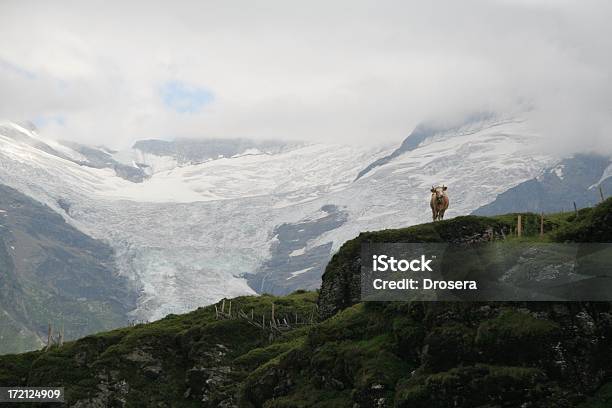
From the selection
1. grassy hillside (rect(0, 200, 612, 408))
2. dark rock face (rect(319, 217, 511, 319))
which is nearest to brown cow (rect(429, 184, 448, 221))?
dark rock face (rect(319, 217, 511, 319))

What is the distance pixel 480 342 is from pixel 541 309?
3442 millimetres

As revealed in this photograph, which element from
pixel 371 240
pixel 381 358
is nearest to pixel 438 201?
pixel 371 240

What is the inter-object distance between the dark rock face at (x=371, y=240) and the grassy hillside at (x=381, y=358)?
0.14m

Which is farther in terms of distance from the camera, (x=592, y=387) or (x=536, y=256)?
(x=536, y=256)

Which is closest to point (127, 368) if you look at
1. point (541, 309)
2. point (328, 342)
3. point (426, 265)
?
point (328, 342)

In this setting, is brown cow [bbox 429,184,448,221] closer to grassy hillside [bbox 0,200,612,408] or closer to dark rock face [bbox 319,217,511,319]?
dark rock face [bbox 319,217,511,319]

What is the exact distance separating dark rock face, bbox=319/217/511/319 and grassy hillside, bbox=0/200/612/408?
0.46ft

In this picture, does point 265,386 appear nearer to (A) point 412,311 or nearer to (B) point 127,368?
(A) point 412,311

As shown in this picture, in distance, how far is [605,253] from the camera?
47.9 m

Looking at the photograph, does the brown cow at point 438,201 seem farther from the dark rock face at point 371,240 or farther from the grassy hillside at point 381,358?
the grassy hillside at point 381,358

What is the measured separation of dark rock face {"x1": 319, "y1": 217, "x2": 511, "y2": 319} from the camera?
213 ft

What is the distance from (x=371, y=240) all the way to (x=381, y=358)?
60.9 feet

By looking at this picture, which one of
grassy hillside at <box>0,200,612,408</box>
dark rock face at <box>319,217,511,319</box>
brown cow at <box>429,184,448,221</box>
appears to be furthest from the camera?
brown cow at <box>429,184,448,221</box>

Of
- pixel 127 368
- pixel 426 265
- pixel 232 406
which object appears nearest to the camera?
pixel 426 265
